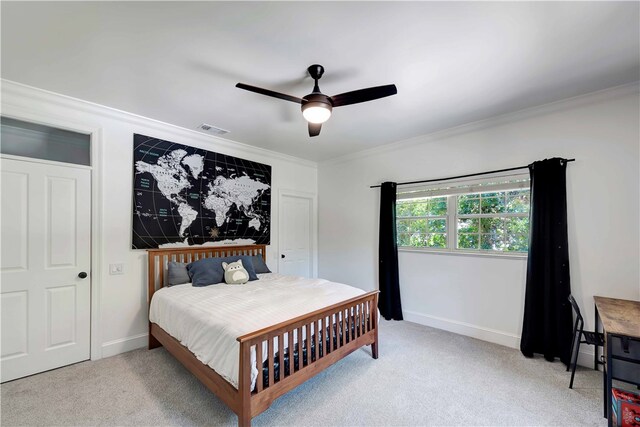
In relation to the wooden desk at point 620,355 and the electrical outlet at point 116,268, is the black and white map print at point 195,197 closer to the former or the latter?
the electrical outlet at point 116,268

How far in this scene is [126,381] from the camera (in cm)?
236

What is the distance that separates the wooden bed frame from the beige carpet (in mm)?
216

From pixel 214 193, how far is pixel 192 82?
1690 mm

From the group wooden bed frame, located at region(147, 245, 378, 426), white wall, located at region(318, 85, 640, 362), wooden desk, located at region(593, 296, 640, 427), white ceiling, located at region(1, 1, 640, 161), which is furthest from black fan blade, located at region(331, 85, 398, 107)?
wooden desk, located at region(593, 296, 640, 427)

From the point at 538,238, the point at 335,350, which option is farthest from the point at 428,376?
the point at 538,238

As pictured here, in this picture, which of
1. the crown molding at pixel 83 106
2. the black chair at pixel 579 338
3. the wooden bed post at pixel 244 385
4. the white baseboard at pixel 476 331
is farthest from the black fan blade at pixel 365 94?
the white baseboard at pixel 476 331

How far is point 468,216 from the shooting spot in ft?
11.4

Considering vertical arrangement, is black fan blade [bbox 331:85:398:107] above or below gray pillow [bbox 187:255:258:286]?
above

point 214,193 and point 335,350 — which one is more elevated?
point 214,193

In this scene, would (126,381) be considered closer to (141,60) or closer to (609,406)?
(141,60)

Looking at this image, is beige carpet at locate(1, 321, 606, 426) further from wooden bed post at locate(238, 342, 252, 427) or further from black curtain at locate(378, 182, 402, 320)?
black curtain at locate(378, 182, 402, 320)

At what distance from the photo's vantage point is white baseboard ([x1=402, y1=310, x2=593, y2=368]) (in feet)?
8.58

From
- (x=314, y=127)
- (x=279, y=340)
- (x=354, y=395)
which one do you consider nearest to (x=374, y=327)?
(x=354, y=395)

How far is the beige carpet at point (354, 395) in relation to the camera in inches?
74.9
